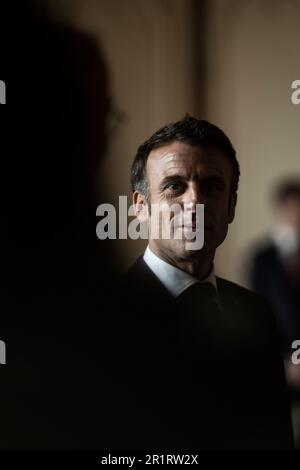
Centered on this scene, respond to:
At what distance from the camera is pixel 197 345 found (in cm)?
104

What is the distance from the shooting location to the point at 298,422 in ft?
3.59

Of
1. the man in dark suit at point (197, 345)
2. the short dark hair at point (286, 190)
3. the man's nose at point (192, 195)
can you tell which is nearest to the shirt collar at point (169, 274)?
the man in dark suit at point (197, 345)

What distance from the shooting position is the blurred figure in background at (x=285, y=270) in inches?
41.7

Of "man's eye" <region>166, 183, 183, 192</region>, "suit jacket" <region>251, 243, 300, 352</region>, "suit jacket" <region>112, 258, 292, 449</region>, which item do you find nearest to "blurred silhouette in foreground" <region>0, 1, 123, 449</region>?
"suit jacket" <region>112, 258, 292, 449</region>

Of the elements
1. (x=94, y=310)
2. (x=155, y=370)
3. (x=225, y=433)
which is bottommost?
(x=225, y=433)

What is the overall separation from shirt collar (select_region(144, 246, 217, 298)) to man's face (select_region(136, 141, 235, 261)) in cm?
1

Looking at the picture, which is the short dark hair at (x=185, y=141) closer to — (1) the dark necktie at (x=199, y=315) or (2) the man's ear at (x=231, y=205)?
(2) the man's ear at (x=231, y=205)

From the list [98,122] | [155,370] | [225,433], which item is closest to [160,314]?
[155,370]

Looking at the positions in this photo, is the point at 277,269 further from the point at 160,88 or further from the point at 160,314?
the point at 160,88

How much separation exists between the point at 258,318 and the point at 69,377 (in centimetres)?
36

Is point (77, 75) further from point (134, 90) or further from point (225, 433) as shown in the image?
point (225, 433)

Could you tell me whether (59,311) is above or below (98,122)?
below

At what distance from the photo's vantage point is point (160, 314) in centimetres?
104

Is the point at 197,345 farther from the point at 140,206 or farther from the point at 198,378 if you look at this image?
the point at 140,206
